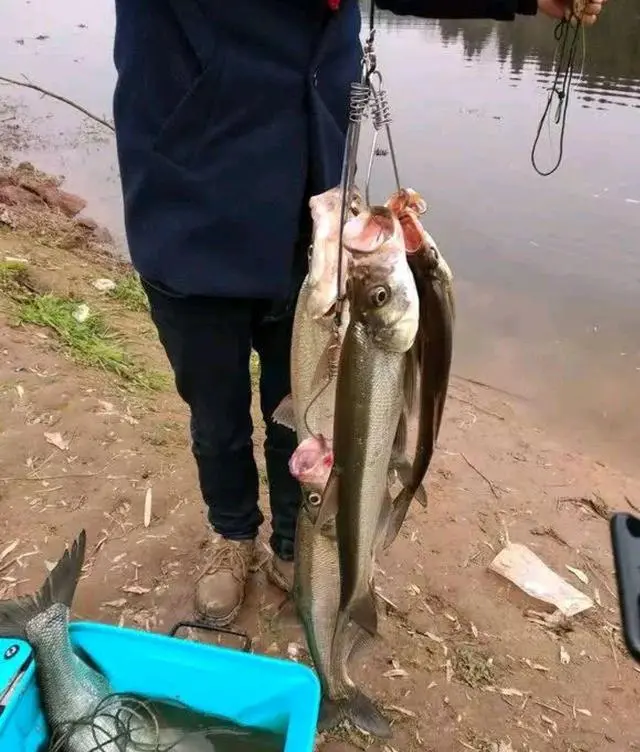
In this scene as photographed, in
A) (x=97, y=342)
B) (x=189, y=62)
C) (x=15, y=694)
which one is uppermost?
(x=189, y=62)

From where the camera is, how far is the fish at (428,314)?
165 cm

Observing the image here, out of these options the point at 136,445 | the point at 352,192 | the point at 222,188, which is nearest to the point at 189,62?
the point at 222,188

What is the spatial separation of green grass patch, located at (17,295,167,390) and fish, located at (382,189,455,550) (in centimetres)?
322

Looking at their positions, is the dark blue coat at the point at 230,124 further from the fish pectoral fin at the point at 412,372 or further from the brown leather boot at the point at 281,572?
the brown leather boot at the point at 281,572

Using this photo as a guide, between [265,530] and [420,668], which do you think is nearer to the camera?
[420,668]

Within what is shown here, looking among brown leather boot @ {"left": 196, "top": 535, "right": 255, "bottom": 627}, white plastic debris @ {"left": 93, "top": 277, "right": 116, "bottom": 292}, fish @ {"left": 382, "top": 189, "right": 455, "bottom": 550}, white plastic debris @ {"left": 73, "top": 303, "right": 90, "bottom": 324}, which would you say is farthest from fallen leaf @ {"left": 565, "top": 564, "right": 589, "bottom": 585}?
white plastic debris @ {"left": 93, "top": 277, "right": 116, "bottom": 292}

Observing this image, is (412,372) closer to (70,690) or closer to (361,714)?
(361,714)

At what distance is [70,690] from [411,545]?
1829mm

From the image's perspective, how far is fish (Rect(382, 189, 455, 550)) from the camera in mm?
1648

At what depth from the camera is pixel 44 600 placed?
2.36 m

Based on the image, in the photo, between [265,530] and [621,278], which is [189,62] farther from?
[621,278]

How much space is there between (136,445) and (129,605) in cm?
114

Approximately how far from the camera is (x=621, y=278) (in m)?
8.03

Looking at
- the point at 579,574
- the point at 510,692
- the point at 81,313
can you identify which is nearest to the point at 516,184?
the point at 81,313
